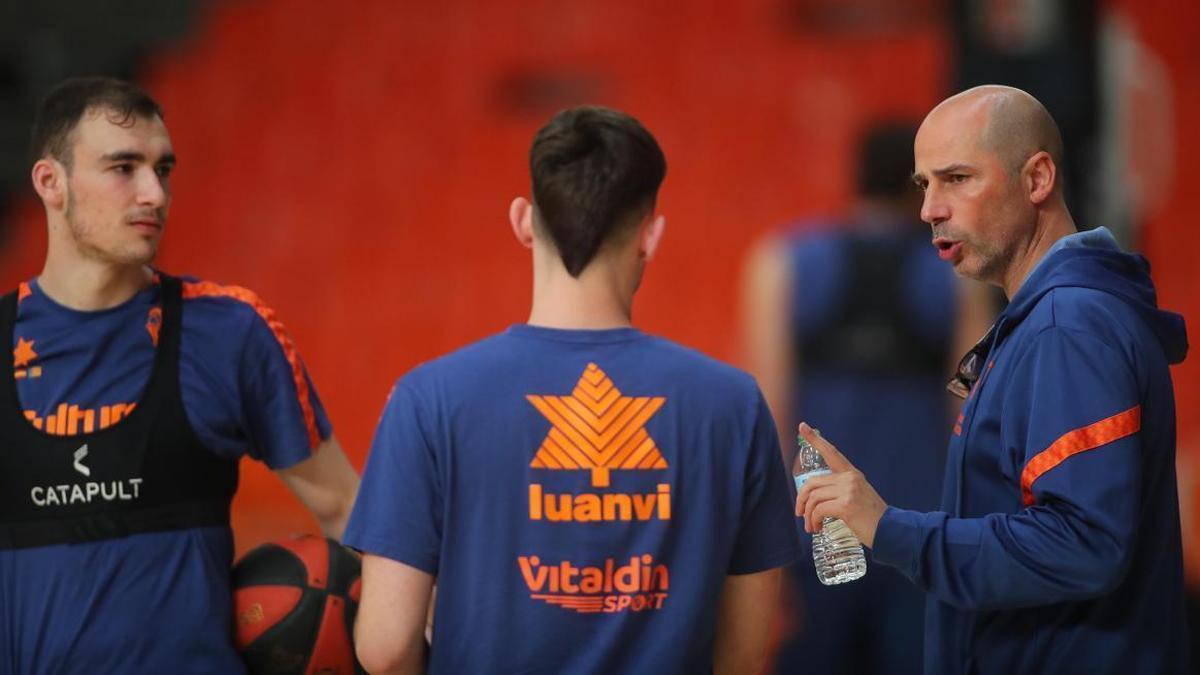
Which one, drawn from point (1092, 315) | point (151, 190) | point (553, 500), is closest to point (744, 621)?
point (553, 500)

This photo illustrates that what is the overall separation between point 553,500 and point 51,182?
1.68 metres

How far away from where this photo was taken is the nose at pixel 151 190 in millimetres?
3479

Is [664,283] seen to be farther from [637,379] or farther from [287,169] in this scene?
[637,379]

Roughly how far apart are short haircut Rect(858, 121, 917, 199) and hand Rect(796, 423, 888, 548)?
2.01 meters

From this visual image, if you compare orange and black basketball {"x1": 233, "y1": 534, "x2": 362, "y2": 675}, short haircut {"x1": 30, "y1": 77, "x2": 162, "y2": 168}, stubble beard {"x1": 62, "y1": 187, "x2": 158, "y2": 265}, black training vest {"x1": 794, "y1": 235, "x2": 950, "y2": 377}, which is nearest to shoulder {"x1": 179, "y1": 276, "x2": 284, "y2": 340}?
stubble beard {"x1": 62, "y1": 187, "x2": 158, "y2": 265}

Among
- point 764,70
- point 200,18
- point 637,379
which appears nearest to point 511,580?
point 637,379

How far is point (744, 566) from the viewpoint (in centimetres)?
283

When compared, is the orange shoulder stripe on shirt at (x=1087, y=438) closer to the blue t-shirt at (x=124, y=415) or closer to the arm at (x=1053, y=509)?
the arm at (x=1053, y=509)

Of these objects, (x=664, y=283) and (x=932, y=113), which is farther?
(x=664, y=283)

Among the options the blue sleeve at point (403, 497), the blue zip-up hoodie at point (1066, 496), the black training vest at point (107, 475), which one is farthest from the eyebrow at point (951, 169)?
the black training vest at point (107, 475)

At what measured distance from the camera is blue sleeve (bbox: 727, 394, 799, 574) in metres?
2.76

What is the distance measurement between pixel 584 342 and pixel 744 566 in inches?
21.4

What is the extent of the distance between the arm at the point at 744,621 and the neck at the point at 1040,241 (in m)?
0.75

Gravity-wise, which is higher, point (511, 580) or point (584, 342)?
point (584, 342)
